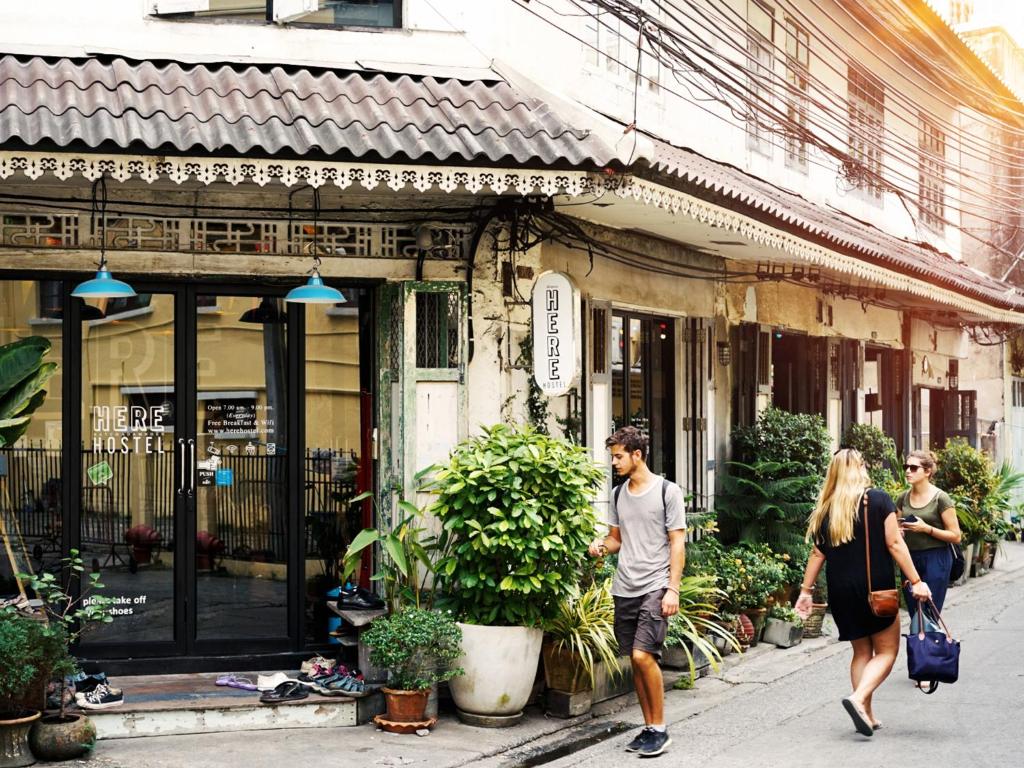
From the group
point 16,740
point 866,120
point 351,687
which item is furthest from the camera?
point 866,120

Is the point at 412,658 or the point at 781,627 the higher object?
the point at 412,658

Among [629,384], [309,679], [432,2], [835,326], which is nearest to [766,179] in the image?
[835,326]

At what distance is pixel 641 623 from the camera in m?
7.64

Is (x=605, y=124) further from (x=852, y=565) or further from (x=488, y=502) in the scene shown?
(x=852, y=565)

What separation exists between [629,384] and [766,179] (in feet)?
14.3

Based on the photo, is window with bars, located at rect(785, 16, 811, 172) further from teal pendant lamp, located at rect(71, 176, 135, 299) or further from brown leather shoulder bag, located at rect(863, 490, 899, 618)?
teal pendant lamp, located at rect(71, 176, 135, 299)

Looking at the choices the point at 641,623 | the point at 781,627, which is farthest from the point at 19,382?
the point at 781,627

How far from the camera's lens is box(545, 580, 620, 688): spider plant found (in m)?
8.54

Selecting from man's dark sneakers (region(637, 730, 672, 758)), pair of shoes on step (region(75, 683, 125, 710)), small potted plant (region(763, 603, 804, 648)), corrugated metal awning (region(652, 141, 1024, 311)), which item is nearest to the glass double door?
pair of shoes on step (region(75, 683, 125, 710))

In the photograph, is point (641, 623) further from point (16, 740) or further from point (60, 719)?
point (16, 740)

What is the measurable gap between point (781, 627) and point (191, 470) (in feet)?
18.5

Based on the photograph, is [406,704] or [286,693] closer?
[406,704]

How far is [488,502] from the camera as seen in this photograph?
8.27m

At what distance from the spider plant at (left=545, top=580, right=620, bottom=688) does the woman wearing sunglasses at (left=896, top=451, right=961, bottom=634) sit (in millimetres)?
2590
